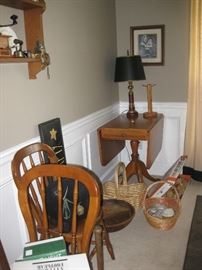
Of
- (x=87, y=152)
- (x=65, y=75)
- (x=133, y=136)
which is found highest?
(x=65, y=75)

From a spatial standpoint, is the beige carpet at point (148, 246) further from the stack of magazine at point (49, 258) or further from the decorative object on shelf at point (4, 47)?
the decorative object on shelf at point (4, 47)

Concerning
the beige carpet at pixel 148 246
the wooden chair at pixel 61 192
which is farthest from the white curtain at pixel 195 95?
the wooden chair at pixel 61 192

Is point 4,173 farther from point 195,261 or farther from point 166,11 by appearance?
point 166,11

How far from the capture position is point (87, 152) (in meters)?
2.81

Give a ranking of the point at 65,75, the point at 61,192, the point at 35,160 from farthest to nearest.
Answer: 1. the point at 65,75
2. the point at 35,160
3. the point at 61,192

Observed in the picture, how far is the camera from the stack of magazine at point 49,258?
1.12 metres

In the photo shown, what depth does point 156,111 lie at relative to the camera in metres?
3.41

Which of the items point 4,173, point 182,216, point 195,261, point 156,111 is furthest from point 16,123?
point 156,111

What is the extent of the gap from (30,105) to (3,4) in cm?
61

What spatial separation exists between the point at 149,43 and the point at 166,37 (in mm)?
184

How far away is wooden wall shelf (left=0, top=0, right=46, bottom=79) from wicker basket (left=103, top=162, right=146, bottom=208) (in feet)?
3.85

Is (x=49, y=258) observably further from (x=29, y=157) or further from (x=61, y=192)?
(x=29, y=157)

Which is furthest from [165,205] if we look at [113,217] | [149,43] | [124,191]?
[149,43]

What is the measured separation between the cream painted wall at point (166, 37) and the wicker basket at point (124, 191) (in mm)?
1104
